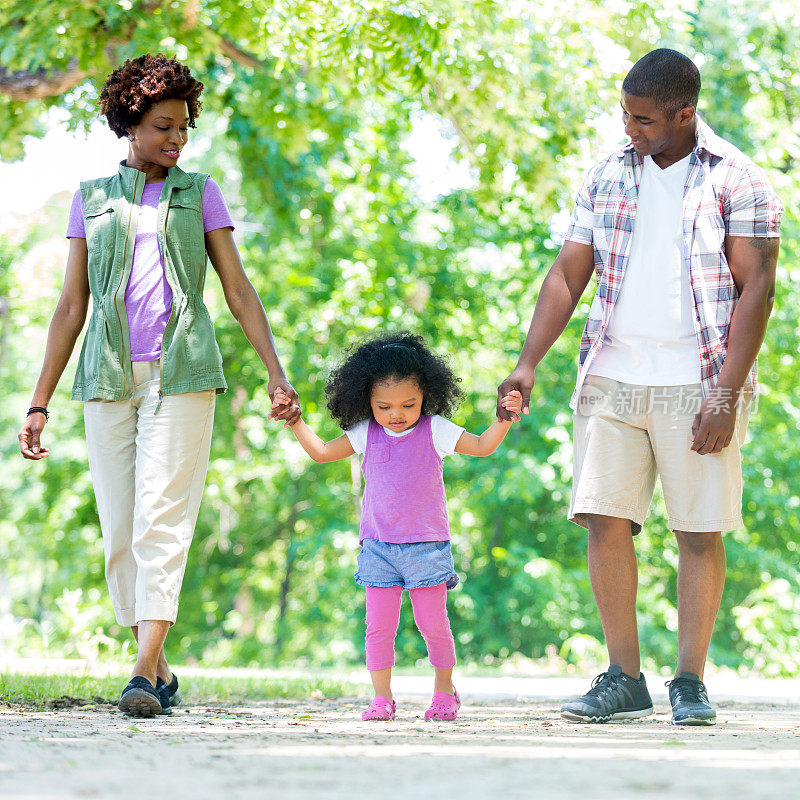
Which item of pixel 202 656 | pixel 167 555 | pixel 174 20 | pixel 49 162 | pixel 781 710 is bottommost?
pixel 202 656

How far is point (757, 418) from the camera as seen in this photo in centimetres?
1162

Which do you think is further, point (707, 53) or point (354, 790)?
point (707, 53)

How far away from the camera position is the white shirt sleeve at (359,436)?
4093 mm

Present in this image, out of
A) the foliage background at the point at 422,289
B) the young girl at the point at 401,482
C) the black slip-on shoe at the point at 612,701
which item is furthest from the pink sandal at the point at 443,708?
the foliage background at the point at 422,289

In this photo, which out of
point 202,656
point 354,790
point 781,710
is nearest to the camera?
point 354,790

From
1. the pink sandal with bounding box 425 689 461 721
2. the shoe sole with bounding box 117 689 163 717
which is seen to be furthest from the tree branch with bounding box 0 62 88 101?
the pink sandal with bounding box 425 689 461 721

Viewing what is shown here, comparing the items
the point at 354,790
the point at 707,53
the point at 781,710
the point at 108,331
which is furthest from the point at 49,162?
the point at 354,790

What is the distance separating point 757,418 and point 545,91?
5.13m

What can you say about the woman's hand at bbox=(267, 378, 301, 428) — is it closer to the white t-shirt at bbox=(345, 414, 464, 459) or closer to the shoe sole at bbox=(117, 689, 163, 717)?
the white t-shirt at bbox=(345, 414, 464, 459)

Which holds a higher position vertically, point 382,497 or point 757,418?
point 757,418

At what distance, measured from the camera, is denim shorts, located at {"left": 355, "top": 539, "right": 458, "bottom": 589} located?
3807 millimetres

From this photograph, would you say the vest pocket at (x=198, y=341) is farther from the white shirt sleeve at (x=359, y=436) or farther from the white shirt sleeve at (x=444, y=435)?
the white shirt sleeve at (x=444, y=435)

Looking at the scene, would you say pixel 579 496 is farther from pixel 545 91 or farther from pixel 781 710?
pixel 545 91

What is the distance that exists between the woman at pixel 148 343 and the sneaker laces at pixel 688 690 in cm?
159
